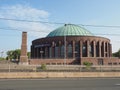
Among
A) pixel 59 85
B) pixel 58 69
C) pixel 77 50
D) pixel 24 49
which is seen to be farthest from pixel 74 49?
pixel 59 85

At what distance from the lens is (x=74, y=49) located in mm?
100125

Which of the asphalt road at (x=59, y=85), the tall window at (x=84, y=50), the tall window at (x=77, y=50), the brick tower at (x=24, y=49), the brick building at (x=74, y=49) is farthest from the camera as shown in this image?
the tall window at (x=84, y=50)

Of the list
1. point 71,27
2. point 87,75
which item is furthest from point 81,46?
point 87,75

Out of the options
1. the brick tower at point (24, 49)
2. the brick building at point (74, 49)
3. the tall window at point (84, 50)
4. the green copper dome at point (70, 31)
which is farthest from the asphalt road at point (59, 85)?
the green copper dome at point (70, 31)

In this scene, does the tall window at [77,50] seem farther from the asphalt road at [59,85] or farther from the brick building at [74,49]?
the asphalt road at [59,85]

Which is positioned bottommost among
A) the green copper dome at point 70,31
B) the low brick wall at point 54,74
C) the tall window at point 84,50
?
the low brick wall at point 54,74

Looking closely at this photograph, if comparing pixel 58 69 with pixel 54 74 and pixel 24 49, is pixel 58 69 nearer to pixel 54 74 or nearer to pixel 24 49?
pixel 54 74

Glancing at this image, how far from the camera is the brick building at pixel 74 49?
316 feet

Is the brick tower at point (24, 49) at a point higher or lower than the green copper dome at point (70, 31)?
lower

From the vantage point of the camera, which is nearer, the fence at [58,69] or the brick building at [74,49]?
the fence at [58,69]

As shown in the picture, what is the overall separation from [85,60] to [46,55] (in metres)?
17.5

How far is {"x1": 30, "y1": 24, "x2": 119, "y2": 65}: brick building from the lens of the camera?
96188 millimetres

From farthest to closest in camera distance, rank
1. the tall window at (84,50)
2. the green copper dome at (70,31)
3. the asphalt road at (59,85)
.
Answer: the green copper dome at (70,31) → the tall window at (84,50) → the asphalt road at (59,85)

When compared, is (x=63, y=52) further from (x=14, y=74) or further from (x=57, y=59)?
(x=14, y=74)
